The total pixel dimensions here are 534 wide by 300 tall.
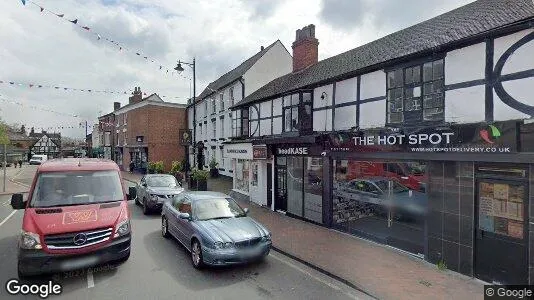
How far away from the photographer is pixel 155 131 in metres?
31.1

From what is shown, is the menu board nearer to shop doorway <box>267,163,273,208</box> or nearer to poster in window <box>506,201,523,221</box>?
poster in window <box>506,201,523,221</box>

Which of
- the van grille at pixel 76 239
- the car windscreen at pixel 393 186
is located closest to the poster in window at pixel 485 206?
the car windscreen at pixel 393 186

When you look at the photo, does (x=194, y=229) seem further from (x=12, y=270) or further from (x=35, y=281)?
(x=12, y=270)

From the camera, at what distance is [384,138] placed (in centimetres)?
829

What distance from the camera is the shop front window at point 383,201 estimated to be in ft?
26.0

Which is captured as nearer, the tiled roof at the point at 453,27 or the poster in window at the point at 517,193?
the poster in window at the point at 517,193

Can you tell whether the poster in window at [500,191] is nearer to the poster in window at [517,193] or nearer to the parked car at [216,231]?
the poster in window at [517,193]

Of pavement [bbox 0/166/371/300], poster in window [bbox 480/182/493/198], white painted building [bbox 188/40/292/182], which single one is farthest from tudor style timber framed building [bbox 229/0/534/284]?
white painted building [bbox 188/40/292/182]

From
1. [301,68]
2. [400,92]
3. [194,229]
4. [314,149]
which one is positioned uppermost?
Result: [301,68]

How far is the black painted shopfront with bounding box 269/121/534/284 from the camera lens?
6.00 meters

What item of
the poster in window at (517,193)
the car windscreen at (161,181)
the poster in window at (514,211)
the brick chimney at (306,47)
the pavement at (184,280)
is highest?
the brick chimney at (306,47)

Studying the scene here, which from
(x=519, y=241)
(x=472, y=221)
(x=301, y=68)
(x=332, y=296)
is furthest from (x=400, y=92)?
(x=301, y=68)

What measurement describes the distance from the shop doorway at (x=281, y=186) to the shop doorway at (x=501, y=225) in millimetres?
7470

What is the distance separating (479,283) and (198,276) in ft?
19.0
